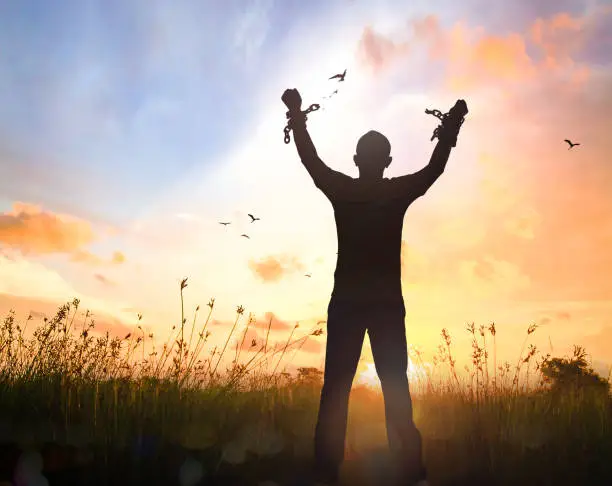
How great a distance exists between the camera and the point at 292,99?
17.3 ft

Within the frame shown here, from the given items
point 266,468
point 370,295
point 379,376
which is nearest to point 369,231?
point 370,295

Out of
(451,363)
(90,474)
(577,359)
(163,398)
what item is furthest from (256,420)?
(577,359)

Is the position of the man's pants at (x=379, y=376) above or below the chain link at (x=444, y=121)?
below

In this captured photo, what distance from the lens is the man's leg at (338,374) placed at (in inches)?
186

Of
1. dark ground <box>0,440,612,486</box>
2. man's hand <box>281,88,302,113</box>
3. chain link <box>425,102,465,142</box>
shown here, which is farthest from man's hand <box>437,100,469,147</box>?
dark ground <box>0,440,612,486</box>

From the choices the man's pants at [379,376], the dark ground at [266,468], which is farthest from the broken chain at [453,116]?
the dark ground at [266,468]

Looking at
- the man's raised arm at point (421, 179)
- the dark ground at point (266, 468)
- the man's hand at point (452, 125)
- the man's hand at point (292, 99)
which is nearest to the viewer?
the dark ground at point (266, 468)

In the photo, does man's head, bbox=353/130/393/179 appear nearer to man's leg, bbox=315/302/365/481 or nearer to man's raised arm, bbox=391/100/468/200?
man's raised arm, bbox=391/100/468/200

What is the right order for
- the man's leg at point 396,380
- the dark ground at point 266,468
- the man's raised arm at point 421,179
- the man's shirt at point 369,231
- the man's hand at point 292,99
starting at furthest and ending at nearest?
1. the man's hand at point 292,99
2. the man's raised arm at point 421,179
3. the man's shirt at point 369,231
4. the man's leg at point 396,380
5. the dark ground at point 266,468

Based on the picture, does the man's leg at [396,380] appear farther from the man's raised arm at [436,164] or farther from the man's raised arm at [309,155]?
the man's raised arm at [309,155]

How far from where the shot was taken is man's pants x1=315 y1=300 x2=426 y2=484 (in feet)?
15.3

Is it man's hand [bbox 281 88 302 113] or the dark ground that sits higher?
man's hand [bbox 281 88 302 113]

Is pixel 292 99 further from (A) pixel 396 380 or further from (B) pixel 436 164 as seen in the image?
(A) pixel 396 380

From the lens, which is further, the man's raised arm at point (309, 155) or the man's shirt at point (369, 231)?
the man's raised arm at point (309, 155)
